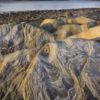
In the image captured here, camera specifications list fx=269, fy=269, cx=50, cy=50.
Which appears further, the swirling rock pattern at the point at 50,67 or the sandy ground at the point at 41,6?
the sandy ground at the point at 41,6

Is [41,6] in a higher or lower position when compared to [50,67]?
higher

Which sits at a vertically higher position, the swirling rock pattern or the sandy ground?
the sandy ground

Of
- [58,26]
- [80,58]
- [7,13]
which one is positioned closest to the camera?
[80,58]

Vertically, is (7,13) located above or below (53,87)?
above

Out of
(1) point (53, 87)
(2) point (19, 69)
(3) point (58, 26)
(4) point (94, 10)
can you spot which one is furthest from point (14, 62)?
(4) point (94, 10)

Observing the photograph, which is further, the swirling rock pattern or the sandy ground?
the sandy ground

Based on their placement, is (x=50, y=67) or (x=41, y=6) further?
(x=41, y=6)

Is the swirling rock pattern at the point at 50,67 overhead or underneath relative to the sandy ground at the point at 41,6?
underneath

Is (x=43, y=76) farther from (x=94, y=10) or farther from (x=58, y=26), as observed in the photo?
(x=94, y=10)
